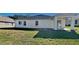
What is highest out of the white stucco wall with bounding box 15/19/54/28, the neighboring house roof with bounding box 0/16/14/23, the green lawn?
the neighboring house roof with bounding box 0/16/14/23

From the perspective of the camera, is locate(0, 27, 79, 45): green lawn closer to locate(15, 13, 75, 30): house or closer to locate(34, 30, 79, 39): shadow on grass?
locate(34, 30, 79, 39): shadow on grass

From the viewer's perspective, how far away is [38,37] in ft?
20.1

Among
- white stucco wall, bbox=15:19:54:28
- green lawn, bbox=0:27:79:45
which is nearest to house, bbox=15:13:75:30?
white stucco wall, bbox=15:19:54:28

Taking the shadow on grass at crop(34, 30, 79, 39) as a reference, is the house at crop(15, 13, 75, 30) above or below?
above

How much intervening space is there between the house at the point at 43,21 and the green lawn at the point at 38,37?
103 millimetres

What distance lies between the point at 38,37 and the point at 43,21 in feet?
1.10

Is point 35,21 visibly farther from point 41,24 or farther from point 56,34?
point 56,34

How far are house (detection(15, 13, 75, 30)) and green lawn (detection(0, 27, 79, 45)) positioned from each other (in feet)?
0.34

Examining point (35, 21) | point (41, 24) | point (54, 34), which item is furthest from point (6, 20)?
point (54, 34)

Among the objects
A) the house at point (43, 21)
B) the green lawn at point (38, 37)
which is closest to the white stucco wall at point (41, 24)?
the house at point (43, 21)

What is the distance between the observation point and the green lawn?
20.0 feet
